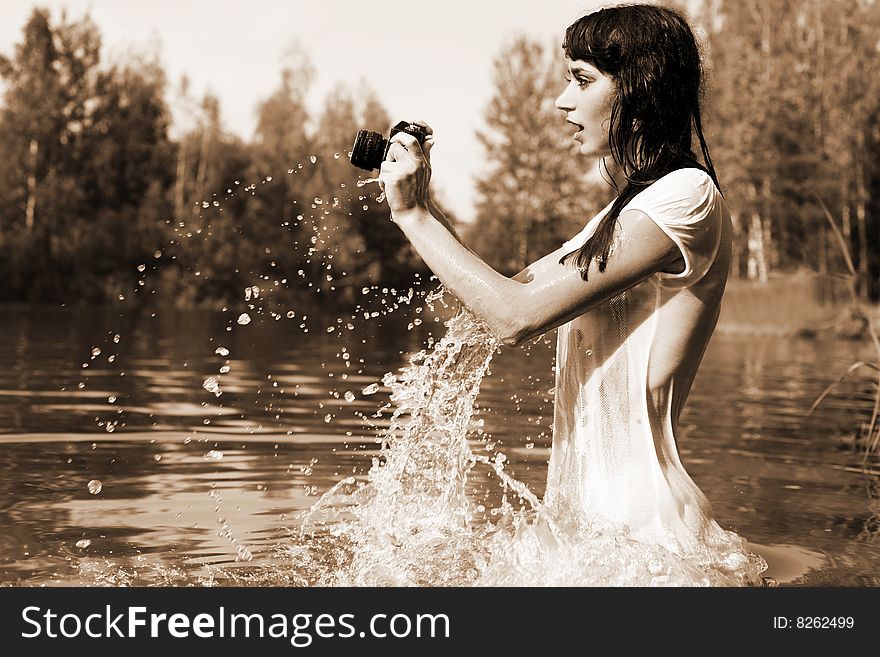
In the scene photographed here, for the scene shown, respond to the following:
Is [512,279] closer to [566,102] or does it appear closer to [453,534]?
[566,102]

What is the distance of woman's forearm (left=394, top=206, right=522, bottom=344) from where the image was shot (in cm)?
274

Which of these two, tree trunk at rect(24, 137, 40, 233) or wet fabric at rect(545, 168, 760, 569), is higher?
tree trunk at rect(24, 137, 40, 233)

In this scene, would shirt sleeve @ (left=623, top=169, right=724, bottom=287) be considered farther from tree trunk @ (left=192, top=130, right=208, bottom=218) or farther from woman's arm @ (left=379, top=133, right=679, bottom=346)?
tree trunk @ (left=192, top=130, right=208, bottom=218)

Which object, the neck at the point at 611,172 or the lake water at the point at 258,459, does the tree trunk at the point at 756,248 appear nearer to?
the lake water at the point at 258,459

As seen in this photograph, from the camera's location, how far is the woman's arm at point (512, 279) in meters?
2.70

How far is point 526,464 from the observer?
24.8 feet

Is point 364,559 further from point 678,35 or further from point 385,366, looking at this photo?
point 385,366

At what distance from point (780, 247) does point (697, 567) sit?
4708 cm

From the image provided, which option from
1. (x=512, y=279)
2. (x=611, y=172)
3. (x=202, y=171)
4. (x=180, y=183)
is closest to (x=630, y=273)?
(x=512, y=279)

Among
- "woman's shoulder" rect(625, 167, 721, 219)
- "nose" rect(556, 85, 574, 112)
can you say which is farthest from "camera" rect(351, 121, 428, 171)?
"woman's shoulder" rect(625, 167, 721, 219)

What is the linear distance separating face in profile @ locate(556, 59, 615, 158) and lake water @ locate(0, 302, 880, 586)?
67.7 inches

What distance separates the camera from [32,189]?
168 feet

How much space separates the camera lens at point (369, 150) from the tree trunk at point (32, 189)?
162 feet

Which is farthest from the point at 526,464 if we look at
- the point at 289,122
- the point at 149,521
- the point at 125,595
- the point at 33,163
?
the point at 289,122
